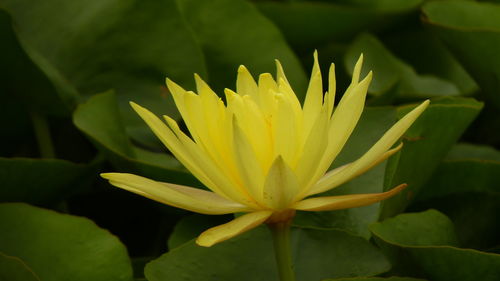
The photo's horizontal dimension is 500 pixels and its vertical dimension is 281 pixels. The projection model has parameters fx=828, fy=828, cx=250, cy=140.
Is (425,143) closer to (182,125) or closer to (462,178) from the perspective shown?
(462,178)

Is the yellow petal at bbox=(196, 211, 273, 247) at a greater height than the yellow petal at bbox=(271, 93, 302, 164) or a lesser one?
lesser

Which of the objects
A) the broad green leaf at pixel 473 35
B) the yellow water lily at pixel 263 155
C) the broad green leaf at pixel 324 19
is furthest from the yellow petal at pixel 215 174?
the broad green leaf at pixel 324 19

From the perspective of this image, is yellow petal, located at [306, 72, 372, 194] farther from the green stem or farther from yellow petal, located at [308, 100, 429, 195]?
the green stem

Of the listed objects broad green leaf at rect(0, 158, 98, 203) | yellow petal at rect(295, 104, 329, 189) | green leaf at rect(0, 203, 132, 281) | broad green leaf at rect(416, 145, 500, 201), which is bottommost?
broad green leaf at rect(416, 145, 500, 201)

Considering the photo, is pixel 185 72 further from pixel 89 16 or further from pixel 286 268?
pixel 286 268

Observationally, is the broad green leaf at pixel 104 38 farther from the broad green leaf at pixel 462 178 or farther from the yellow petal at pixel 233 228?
the yellow petal at pixel 233 228

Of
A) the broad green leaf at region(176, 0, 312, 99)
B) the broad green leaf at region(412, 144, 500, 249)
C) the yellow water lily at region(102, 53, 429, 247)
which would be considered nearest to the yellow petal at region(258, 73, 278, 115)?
the yellow water lily at region(102, 53, 429, 247)

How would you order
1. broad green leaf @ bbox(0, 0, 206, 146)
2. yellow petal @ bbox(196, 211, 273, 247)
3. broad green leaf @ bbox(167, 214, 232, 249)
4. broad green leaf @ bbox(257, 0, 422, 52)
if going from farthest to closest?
broad green leaf @ bbox(257, 0, 422, 52)
broad green leaf @ bbox(0, 0, 206, 146)
broad green leaf @ bbox(167, 214, 232, 249)
yellow petal @ bbox(196, 211, 273, 247)

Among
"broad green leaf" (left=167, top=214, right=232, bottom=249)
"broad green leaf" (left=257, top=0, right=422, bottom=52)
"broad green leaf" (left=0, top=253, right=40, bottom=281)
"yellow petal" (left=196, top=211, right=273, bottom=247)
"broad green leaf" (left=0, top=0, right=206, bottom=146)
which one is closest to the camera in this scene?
"yellow petal" (left=196, top=211, right=273, bottom=247)
